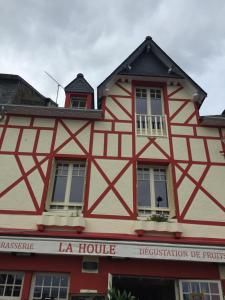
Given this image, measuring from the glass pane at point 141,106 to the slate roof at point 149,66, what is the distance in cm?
89

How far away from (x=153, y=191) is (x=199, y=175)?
1314 millimetres

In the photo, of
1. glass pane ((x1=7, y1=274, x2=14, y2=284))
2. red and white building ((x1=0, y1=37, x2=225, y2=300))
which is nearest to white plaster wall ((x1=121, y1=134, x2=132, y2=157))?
red and white building ((x1=0, y1=37, x2=225, y2=300))

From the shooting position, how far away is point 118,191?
759 centimetres

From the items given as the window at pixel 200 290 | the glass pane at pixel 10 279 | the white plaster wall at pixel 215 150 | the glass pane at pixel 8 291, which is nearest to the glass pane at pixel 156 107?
the white plaster wall at pixel 215 150

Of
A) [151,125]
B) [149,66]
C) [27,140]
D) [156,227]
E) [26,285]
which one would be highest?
[149,66]

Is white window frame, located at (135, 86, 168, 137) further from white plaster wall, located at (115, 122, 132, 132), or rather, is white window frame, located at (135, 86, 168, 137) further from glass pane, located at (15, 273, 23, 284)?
glass pane, located at (15, 273, 23, 284)

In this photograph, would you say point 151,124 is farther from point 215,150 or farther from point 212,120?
point 215,150

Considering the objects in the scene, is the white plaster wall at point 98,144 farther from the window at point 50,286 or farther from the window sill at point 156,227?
the window at point 50,286

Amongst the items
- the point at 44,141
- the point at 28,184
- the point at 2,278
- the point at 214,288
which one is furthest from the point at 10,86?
the point at 214,288

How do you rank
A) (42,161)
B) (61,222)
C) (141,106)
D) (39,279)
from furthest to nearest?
(141,106) → (42,161) → (61,222) → (39,279)

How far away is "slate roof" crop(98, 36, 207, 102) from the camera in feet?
31.1

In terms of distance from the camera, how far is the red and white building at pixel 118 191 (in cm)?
645

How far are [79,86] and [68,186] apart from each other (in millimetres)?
3612

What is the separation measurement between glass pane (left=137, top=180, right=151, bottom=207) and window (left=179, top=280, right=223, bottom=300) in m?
2.06
